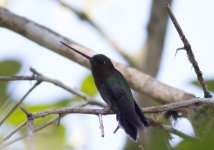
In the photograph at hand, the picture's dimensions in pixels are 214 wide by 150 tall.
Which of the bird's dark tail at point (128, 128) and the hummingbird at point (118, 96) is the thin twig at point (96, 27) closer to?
the hummingbird at point (118, 96)

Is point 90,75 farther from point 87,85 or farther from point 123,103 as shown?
point 123,103

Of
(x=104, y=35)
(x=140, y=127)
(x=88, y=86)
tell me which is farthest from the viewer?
(x=104, y=35)

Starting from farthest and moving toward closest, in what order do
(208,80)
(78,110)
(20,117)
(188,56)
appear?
(20,117)
(208,80)
(188,56)
(78,110)

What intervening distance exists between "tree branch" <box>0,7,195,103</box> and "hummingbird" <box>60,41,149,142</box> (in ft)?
0.99

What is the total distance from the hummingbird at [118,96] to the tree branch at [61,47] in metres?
0.30

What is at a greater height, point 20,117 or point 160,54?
point 160,54

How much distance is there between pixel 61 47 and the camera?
2.71 meters

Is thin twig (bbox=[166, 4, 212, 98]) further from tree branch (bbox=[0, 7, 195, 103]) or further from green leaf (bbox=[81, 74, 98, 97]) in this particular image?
green leaf (bbox=[81, 74, 98, 97])

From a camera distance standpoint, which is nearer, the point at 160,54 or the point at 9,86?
the point at 9,86

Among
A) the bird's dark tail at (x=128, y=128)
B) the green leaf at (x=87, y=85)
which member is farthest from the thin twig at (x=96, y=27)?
the bird's dark tail at (x=128, y=128)

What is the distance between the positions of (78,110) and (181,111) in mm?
1147

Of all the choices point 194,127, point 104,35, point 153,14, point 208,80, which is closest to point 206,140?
point 208,80

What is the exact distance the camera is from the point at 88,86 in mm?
3666

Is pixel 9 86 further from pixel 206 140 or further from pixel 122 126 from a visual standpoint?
pixel 206 140
